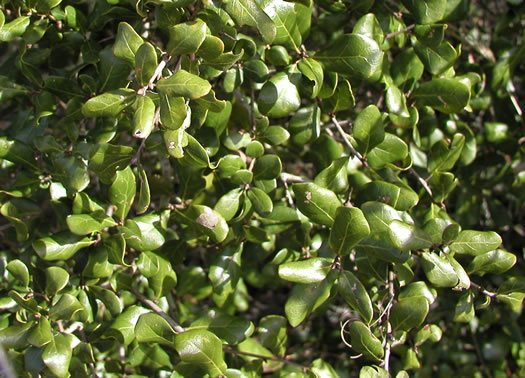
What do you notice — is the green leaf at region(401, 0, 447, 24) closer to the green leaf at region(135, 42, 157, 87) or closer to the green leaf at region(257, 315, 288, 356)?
the green leaf at region(135, 42, 157, 87)

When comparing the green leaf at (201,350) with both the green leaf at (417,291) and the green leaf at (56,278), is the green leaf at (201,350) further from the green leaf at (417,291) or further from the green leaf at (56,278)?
the green leaf at (417,291)

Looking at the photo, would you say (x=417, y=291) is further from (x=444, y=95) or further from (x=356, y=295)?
(x=444, y=95)

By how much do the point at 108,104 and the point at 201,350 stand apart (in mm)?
483

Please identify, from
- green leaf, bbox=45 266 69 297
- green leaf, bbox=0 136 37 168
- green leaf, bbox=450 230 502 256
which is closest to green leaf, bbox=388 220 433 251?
green leaf, bbox=450 230 502 256

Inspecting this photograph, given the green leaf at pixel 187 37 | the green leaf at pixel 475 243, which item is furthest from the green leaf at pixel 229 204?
the green leaf at pixel 475 243

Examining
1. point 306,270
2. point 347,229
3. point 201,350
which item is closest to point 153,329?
point 201,350

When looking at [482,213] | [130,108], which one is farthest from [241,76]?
[482,213]

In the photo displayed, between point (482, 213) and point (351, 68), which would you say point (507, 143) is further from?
point (351, 68)

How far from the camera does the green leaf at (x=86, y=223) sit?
110 centimetres

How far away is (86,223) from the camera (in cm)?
113

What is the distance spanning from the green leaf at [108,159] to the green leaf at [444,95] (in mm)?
683

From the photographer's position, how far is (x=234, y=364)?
4.59 ft

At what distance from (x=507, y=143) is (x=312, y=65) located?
0.71 metres

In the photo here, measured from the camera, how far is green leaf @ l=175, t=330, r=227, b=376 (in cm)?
108
